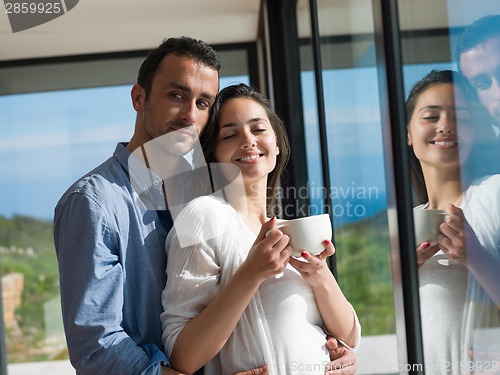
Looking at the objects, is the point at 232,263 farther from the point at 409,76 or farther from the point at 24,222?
Result: the point at 24,222

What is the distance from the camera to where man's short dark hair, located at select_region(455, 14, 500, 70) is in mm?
769

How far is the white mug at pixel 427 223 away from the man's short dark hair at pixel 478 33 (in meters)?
0.22

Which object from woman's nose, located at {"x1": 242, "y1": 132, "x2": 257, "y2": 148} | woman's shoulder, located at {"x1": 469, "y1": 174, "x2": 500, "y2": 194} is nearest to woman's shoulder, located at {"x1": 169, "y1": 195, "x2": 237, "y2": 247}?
woman's nose, located at {"x1": 242, "y1": 132, "x2": 257, "y2": 148}

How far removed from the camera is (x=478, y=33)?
0.81 metres

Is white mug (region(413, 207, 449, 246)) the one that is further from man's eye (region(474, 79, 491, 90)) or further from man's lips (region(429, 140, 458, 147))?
man's eye (region(474, 79, 491, 90))

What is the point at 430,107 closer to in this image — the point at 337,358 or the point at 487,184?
the point at 487,184

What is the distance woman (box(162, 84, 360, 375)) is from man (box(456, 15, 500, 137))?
409 millimetres

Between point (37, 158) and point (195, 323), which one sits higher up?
point (37, 158)

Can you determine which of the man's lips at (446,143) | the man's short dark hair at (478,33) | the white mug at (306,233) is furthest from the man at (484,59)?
the white mug at (306,233)

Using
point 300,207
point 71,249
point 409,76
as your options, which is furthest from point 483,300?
point 300,207

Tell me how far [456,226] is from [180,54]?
764 millimetres

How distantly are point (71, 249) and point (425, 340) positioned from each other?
60 cm

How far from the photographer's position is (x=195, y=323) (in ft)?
3.76

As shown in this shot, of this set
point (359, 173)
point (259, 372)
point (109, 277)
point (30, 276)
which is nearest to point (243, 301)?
point (259, 372)
